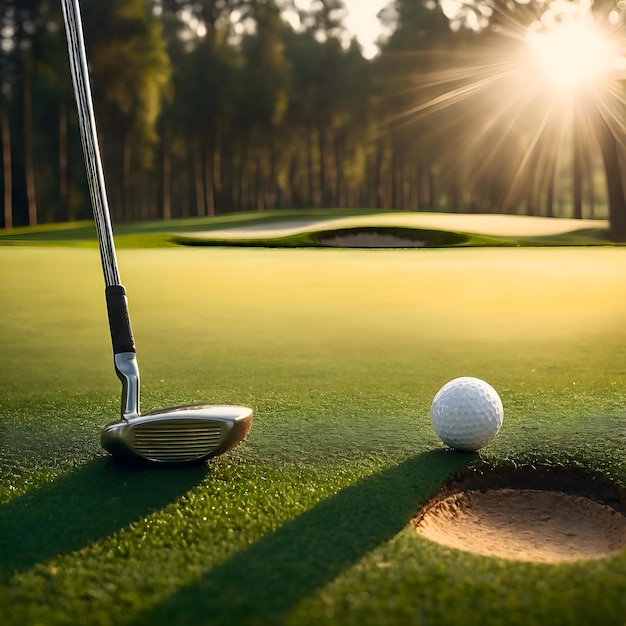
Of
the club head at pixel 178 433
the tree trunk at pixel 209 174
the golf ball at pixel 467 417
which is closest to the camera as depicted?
the club head at pixel 178 433

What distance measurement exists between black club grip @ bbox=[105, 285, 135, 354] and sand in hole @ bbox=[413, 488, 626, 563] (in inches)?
53.5

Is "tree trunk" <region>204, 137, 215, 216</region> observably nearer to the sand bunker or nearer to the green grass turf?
the sand bunker

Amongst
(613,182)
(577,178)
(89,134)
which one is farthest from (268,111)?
(89,134)

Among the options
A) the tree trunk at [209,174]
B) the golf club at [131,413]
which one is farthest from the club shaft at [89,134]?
the tree trunk at [209,174]

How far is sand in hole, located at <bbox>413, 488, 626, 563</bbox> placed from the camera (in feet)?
8.16

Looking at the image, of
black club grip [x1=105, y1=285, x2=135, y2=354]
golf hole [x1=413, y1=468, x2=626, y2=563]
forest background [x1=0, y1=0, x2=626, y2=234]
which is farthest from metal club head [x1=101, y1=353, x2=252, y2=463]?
forest background [x1=0, y1=0, x2=626, y2=234]

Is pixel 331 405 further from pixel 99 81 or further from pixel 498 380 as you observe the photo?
pixel 99 81

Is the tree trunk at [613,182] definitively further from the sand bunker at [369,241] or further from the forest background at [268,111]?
the forest background at [268,111]

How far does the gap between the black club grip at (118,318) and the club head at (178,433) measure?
345 mm

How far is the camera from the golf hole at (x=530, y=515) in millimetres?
2504

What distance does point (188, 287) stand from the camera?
698cm

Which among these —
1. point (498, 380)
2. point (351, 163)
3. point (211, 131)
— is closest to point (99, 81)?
→ point (211, 131)

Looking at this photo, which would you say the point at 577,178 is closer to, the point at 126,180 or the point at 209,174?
the point at 209,174

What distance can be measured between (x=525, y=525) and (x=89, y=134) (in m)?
2.29
